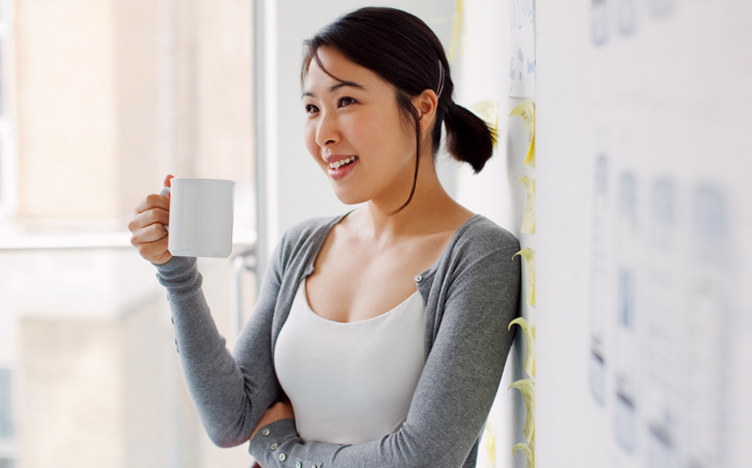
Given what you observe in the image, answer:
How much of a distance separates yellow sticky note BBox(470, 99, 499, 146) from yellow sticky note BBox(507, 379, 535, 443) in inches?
16.2

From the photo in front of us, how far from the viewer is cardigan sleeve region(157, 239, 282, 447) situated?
3.03 ft

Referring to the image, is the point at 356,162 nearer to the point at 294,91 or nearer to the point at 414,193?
the point at 414,193

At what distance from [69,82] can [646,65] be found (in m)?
2.58

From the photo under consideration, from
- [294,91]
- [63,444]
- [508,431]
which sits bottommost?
[63,444]

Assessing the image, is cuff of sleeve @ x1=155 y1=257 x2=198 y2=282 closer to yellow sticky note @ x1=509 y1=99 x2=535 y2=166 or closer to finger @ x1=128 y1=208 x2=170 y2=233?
finger @ x1=128 y1=208 x2=170 y2=233

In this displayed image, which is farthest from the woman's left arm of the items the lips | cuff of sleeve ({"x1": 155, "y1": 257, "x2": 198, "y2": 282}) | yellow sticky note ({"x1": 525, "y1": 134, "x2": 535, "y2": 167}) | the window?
the window

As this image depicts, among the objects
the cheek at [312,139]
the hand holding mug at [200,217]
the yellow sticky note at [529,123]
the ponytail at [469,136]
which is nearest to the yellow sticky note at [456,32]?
the ponytail at [469,136]

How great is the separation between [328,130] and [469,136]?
24 centimetres

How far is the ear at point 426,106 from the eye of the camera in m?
0.93

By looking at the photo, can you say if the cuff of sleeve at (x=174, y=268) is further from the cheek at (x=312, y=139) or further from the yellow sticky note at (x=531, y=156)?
the yellow sticky note at (x=531, y=156)

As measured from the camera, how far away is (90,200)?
2416 millimetres

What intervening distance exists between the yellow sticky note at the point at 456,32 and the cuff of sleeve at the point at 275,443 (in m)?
1.02

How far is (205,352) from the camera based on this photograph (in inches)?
37.1

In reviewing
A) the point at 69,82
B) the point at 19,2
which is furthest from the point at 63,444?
the point at 19,2
